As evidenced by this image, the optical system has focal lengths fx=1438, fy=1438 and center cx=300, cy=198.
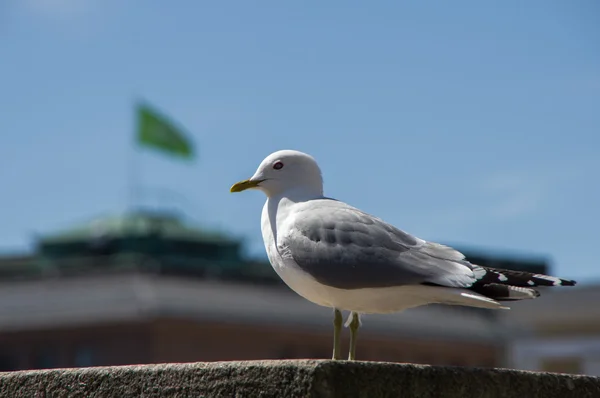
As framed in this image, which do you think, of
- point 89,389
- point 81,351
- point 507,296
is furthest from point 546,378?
point 81,351

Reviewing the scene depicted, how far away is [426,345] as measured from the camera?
54.0m

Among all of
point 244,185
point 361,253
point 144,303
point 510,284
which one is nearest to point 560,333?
point 144,303

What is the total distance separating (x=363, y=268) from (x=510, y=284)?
627mm

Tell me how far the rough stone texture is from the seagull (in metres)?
0.54

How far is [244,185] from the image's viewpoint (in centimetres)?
669

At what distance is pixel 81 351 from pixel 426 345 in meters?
12.8

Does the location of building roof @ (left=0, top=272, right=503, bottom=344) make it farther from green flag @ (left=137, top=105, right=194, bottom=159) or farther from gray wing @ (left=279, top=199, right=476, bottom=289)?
gray wing @ (left=279, top=199, right=476, bottom=289)

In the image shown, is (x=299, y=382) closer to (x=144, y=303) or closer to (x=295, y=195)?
(x=295, y=195)

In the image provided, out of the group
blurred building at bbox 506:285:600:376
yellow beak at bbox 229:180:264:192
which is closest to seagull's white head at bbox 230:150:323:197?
yellow beak at bbox 229:180:264:192

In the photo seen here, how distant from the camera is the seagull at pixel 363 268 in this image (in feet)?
19.0

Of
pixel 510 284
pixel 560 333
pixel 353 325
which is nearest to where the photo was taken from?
pixel 510 284

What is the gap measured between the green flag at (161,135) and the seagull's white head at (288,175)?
47.2 meters

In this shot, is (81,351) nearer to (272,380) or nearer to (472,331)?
(472,331)

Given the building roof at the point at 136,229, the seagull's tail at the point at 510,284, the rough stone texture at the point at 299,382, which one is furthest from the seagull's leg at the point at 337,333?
the building roof at the point at 136,229
